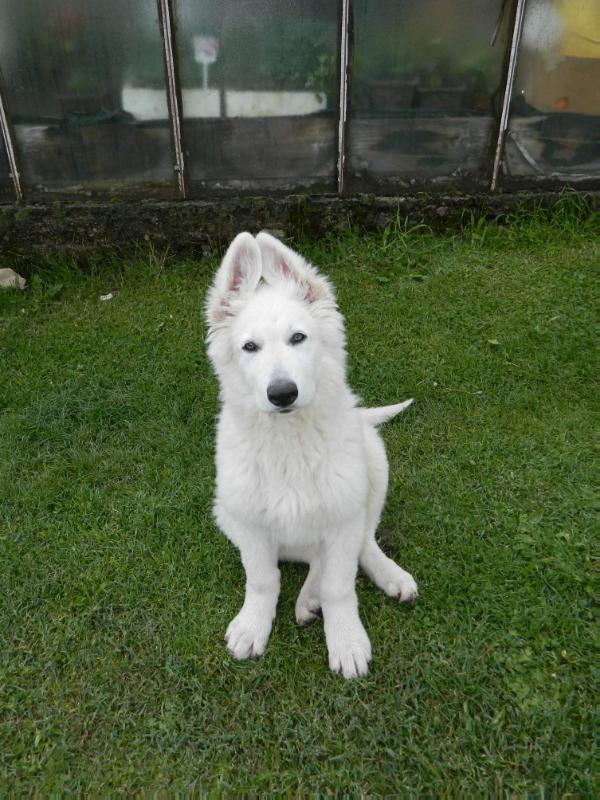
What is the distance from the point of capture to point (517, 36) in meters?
5.04

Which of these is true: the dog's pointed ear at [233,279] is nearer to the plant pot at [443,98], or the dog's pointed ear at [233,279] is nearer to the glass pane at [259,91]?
the glass pane at [259,91]

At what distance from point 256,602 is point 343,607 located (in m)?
0.38

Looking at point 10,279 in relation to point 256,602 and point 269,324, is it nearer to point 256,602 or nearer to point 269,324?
point 269,324

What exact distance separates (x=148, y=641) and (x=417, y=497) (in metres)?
1.54

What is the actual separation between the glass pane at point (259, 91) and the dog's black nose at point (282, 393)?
3883mm

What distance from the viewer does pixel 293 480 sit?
2.44m

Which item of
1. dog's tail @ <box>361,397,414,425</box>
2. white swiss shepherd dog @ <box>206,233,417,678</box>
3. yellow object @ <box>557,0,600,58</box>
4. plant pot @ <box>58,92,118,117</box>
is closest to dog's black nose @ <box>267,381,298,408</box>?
white swiss shepherd dog @ <box>206,233,417,678</box>

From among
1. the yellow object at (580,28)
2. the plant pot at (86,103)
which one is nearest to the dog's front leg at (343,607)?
the plant pot at (86,103)

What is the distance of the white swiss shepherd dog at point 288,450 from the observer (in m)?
2.40

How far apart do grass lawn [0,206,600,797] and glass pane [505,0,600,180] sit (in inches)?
37.4

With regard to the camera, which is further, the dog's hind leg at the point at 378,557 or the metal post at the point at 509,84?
the metal post at the point at 509,84

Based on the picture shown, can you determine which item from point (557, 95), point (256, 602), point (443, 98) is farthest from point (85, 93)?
point (256, 602)

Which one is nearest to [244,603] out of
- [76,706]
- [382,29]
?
[76,706]

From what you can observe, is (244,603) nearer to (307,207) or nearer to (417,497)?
(417,497)
